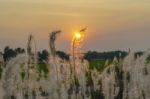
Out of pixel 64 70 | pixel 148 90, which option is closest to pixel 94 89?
pixel 64 70

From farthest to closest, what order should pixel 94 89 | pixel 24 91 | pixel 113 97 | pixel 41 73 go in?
pixel 41 73 → pixel 94 89 → pixel 24 91 → pixel 113 97

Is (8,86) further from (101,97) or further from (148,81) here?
(101,97)

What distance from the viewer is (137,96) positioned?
4.38 m

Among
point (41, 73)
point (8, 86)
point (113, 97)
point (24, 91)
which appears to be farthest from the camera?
point (41, 73)

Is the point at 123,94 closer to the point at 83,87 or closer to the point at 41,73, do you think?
the point at 83,87

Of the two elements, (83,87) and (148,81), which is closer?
(148,81)

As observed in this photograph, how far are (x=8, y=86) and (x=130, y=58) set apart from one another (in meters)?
1.99

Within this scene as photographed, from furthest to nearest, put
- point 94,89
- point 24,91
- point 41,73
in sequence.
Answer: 1. point 41,73
2. point 94,89
3. point 24,91

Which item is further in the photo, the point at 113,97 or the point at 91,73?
the point at 91,73

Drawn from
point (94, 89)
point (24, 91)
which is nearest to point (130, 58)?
point (94, 89)

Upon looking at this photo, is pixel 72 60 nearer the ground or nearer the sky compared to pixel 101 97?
nearer the sky

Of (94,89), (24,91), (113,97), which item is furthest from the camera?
(94,89)

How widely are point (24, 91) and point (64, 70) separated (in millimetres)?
520

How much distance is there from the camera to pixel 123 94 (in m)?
4.77
